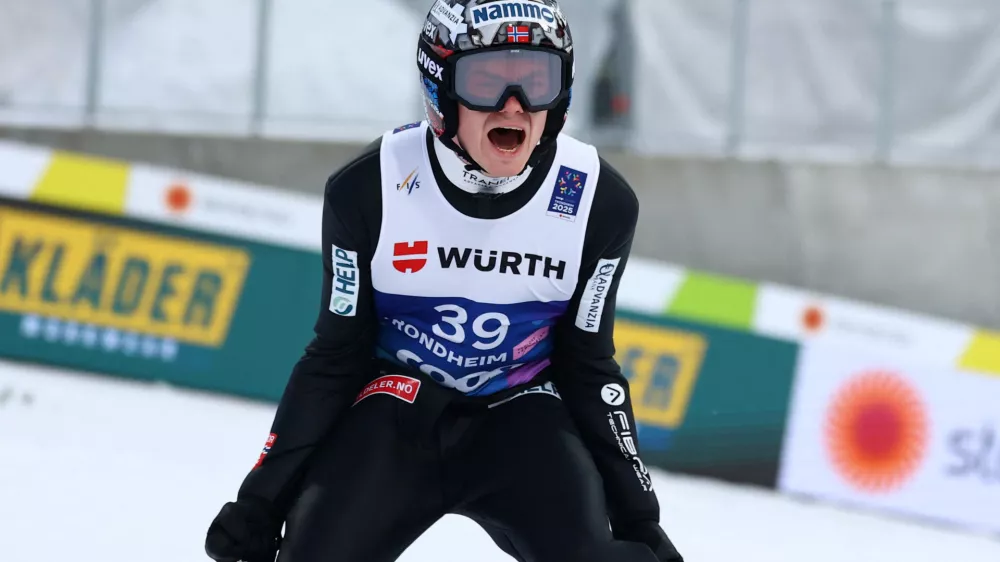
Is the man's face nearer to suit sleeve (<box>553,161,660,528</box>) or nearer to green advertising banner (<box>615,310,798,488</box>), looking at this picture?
suit sleeve (<box>553,161,660,528</box>)

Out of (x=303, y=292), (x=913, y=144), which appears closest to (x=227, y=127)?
(x=303, y=292)

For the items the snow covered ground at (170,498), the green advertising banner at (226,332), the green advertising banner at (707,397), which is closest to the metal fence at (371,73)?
the green advertising banner at (226,332)

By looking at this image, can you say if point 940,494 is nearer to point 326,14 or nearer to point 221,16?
point 326,14

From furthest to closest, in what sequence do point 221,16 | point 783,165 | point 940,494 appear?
point 783,165, point 221,16, point 940,494

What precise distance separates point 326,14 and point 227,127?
1028 millimetres

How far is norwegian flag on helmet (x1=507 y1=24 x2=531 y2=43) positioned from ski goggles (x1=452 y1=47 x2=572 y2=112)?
19 mm

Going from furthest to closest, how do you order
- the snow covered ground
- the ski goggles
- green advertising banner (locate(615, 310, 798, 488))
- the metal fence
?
the metal fence < green advertising banner (locate(615, 310, 798, 488)) < the snow covered ground < the ski goggles

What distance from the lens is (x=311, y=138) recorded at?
8375 millimetres

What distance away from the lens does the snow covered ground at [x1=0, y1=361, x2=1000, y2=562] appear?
4.33 m

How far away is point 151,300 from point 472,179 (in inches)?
185

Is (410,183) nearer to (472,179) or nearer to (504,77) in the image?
(472,179)

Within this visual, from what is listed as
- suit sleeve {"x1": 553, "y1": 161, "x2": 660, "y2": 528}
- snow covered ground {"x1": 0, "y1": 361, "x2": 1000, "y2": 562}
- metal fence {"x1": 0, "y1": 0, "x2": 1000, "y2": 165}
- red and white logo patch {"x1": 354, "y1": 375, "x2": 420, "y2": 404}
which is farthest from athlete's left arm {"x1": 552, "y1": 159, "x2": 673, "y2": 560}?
metal fence {"x1": 0, "y1": 0, "x2": 1000, "y2": 165}

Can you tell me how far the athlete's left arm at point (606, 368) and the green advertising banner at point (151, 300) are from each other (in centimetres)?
425

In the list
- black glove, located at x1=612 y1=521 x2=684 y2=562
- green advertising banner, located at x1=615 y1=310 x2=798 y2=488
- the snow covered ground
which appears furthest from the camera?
green advertising banner, located at x1=615 y1=310 x2=798 y2=488
